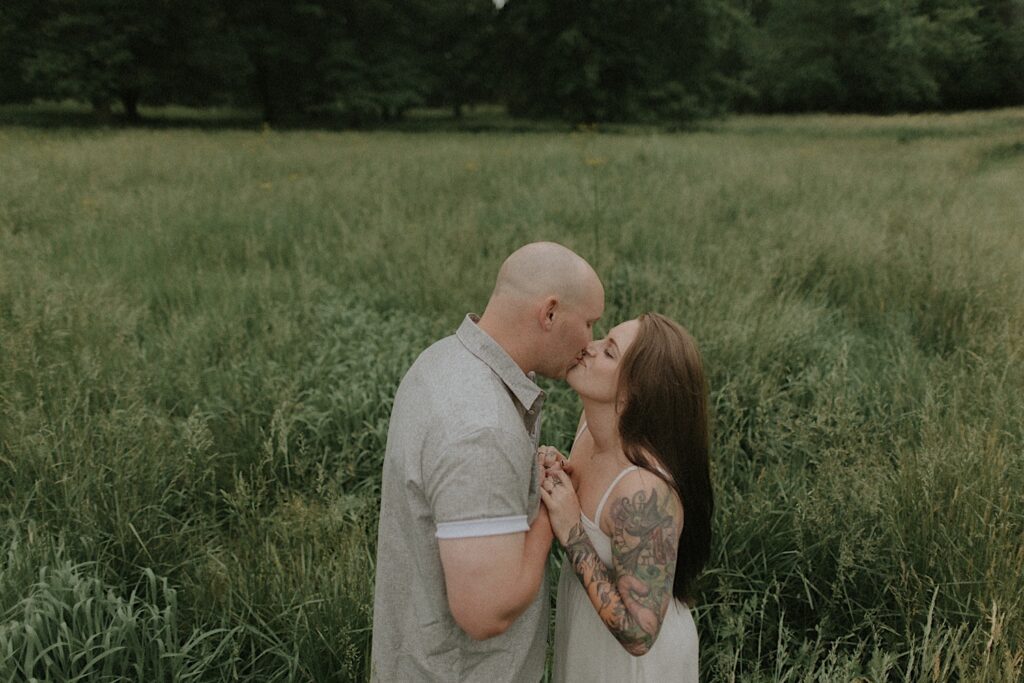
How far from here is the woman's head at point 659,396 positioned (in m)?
1.69

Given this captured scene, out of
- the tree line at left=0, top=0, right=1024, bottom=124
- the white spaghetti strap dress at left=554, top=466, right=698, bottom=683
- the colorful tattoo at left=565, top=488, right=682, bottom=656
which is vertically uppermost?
the tree line at left=0, top=0, right=1024, bottom=124

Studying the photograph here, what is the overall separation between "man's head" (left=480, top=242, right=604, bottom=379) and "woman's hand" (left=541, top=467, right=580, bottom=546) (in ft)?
1.07

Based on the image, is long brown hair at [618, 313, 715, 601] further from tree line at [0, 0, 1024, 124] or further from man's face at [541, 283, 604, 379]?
tree line at [0, 0, 1024, 124]

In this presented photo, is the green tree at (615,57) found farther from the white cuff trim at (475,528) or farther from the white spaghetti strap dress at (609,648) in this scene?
the white cuff trim at (475,528)

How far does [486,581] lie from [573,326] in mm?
572

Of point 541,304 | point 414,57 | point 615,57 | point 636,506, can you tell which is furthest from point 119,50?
point 636,506

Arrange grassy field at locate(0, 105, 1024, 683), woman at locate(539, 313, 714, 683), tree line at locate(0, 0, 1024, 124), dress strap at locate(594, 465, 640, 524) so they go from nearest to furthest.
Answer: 1. woman at locate(539, 313, 714, 683)
2. dress strap at locate(594, 465, 640, 524)
3. grassy field at locate(0, 105, 1024, 683)
4. tree line at locate(0, 0, 1024, 124)

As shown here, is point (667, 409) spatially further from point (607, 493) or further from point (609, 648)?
point (609, 648)

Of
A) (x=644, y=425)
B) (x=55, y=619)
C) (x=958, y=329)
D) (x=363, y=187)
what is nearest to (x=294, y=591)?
(x=55, y=619)

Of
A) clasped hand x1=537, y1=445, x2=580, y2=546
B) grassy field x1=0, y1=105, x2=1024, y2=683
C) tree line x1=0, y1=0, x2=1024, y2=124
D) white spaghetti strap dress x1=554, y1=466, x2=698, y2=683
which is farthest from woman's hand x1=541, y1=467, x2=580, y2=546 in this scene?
tree line x1=0, y1=0, x2=1024, y2=124

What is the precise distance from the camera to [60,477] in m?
2.80

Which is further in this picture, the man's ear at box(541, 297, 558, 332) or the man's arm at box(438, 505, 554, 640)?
the man's ear at box(541, 297, 558, 332)

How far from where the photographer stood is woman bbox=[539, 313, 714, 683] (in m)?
1.61

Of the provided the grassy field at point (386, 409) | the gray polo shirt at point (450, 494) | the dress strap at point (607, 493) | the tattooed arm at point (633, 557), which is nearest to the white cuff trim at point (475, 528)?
the gray polo shirt at point (450, 494)
